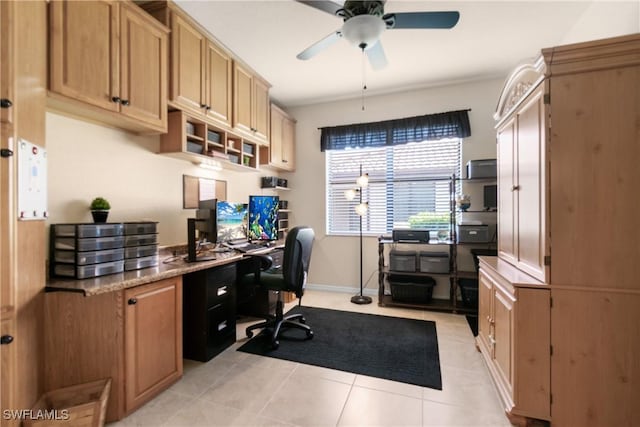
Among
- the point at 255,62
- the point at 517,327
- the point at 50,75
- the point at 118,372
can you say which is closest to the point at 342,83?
the point at 255,62

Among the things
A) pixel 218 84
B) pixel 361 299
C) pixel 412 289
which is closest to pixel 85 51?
pixel 218 84

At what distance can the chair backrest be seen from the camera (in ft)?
7.91

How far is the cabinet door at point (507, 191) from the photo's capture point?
1.92 m

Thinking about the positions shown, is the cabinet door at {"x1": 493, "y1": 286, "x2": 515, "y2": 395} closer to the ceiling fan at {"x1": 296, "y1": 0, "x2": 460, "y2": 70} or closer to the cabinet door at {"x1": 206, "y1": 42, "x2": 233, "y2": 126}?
the ceiling fan at {"x1": 296, "y1": 0, "x2": 460, "y2": 70}

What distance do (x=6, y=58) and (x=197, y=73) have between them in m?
1.31

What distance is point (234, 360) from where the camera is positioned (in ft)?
7.27

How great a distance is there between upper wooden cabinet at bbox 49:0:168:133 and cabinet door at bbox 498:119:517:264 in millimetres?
2592

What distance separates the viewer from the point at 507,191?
2.03 metres

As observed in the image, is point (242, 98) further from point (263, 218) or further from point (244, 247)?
point (244, 247)

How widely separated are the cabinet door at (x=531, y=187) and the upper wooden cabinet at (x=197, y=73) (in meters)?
2.49

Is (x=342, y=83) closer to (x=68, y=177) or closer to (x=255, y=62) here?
(x=255, y=62)

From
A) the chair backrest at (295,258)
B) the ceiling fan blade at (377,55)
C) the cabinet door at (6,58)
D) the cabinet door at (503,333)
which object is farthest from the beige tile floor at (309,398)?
the ceiling fan blade at (377,55)

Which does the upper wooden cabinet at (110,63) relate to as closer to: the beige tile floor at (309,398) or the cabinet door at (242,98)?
the cabinet door at (242,98)

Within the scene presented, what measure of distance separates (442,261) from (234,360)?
254cm
